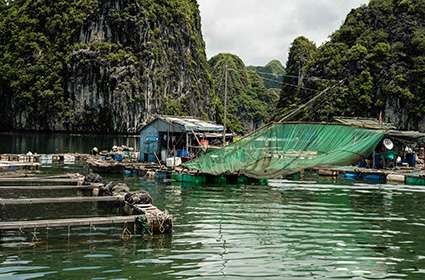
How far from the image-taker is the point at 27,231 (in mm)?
12539

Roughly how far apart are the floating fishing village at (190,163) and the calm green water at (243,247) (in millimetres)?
63

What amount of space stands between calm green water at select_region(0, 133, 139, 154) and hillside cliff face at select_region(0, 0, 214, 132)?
3919mm

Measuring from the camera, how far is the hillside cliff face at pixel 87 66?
77.4 metres

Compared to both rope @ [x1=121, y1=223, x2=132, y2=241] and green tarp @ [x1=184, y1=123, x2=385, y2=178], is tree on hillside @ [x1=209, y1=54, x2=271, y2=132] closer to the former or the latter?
green tarp @ [x1=184, y1=123, x2=385, y2=178]

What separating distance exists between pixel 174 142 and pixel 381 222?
1747 centimetres

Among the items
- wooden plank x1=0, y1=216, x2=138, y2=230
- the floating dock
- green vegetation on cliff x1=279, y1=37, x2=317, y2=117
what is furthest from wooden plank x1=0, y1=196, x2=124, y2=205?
green vegetation on cliff x1=279, y1=37, x2=317, y2=117

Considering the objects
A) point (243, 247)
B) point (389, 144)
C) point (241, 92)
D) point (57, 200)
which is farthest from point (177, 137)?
point (241, 92)

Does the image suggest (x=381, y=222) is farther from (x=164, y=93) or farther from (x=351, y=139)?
(x=164, y=93)

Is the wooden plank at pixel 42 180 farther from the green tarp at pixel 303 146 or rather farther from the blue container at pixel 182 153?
the blue container at pixel 182 153

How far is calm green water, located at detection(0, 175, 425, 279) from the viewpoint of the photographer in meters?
9.59

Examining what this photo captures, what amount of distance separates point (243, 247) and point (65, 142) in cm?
5773

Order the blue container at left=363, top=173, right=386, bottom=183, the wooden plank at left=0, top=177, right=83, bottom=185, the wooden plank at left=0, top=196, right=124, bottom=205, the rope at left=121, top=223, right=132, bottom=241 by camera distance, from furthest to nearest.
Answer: the blue container at left=363, top=173, right=386, bottom=183 < the wooden plank at left=0, top=177, right=83, bottom=185 < the wooden plank at left=0, top=196, right=124, bottom=205 < the rope at left=121, top=223, right=132, bottom=241

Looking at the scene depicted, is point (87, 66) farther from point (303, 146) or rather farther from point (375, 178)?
point (303, 146)

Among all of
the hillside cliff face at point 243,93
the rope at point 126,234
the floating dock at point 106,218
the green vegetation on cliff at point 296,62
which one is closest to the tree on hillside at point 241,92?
the hillside cliff face at point 243,93
